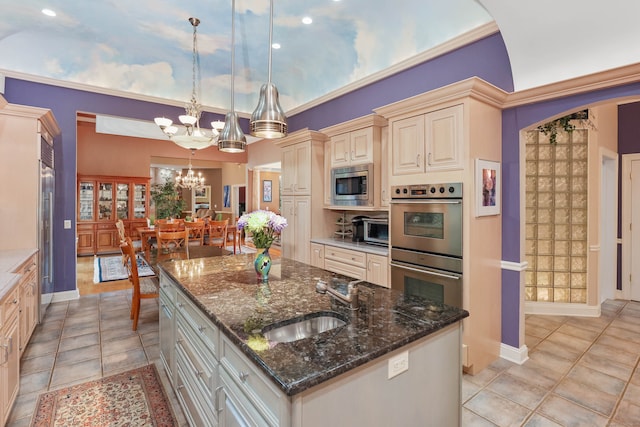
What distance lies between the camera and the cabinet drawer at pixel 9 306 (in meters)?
1.99

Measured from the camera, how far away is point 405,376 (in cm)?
133

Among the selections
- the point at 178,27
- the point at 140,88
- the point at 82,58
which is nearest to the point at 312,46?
the point at 178,27

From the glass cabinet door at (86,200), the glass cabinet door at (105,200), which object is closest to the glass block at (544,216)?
the glass cabinet door at (105,200)

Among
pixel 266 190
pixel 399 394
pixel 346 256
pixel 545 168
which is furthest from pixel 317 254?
pixel 266 190

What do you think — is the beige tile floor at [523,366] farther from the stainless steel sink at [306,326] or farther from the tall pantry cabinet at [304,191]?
the tall pantry cabinet at [304,191]

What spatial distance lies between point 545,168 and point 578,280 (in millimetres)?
1488

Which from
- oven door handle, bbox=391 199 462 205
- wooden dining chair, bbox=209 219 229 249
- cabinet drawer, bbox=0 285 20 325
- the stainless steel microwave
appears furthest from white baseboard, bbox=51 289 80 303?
oven door handle, bbox=391 199 462 205

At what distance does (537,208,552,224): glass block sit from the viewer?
4172mm

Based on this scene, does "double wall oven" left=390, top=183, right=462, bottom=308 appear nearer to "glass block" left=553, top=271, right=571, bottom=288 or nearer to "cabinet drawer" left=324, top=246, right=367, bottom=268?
"cabinet drawer" left=324, top=246, right=367, bottom=268

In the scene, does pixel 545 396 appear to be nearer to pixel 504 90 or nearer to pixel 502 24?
pixel 504 90

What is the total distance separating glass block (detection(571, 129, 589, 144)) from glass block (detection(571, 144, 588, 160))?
0.16ft

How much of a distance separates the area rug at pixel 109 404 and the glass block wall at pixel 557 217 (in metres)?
4.39

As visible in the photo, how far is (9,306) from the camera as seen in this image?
7.04 feet

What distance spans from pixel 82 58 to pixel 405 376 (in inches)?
221
